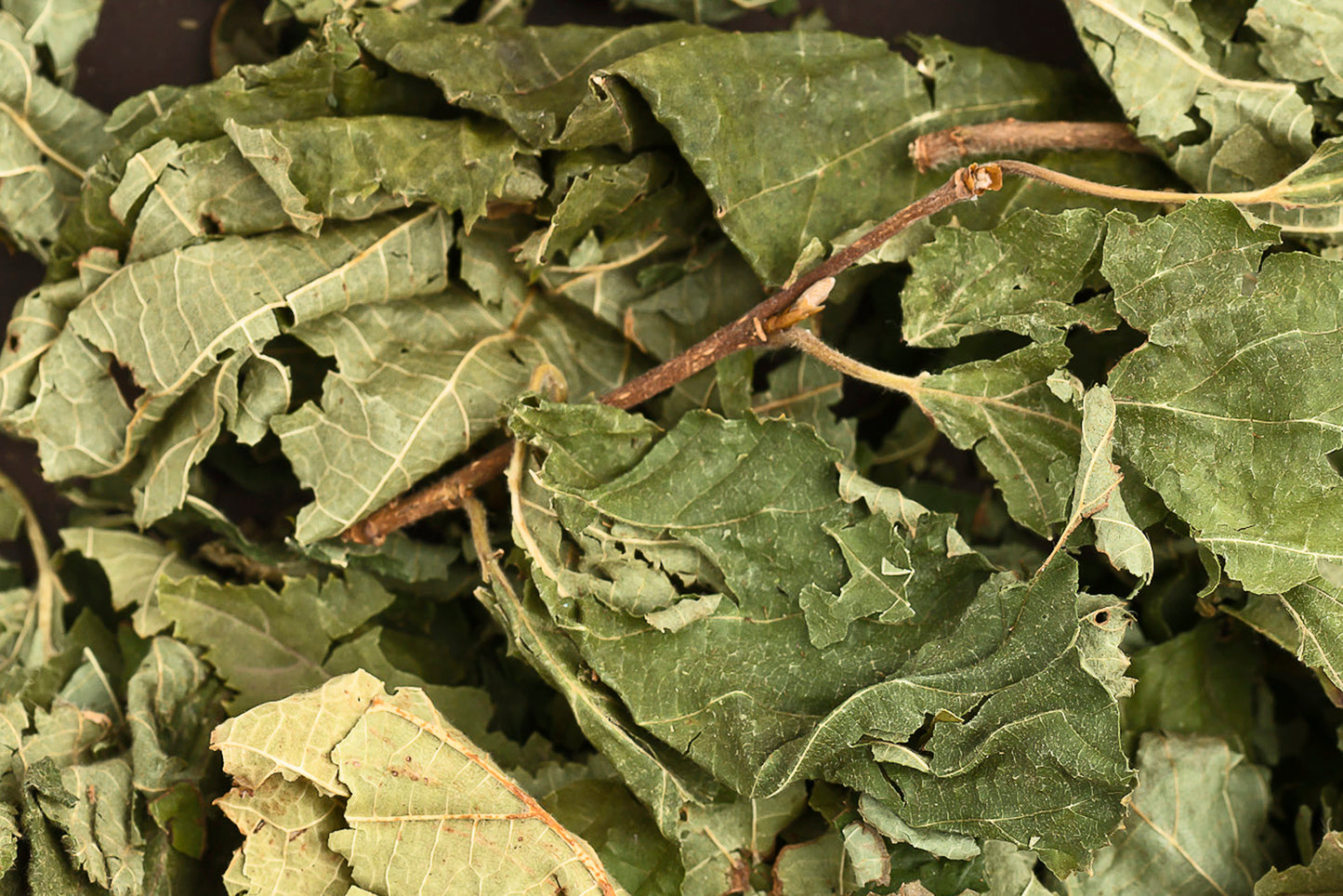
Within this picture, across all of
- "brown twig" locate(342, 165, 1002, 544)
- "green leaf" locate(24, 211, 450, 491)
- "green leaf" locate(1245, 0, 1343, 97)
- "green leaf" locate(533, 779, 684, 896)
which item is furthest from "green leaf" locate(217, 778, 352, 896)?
"green leaf" locate(1245, 0, 1343, 97)

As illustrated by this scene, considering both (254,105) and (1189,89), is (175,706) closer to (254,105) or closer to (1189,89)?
(254,105)

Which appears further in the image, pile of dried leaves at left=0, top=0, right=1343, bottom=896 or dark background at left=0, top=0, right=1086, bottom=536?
dark background at left=0, top=0, right=1086, bottom=536

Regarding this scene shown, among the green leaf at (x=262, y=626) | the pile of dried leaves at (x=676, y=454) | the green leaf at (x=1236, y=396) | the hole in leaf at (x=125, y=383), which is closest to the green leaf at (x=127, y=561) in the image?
the pile of dried leaves at (x=676, y=454)

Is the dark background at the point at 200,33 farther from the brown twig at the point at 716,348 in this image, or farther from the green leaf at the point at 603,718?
the green leaf at the point at 603,718

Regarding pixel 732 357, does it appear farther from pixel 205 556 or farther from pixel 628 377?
pixel 205 556

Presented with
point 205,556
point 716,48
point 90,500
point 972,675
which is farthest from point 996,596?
point 90,500

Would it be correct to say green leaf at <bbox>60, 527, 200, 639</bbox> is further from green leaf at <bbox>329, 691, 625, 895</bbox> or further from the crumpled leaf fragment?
green leaf at <bbox>329, 691, 625, 895</bbox>

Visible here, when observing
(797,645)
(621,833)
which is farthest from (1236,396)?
(621,833)
